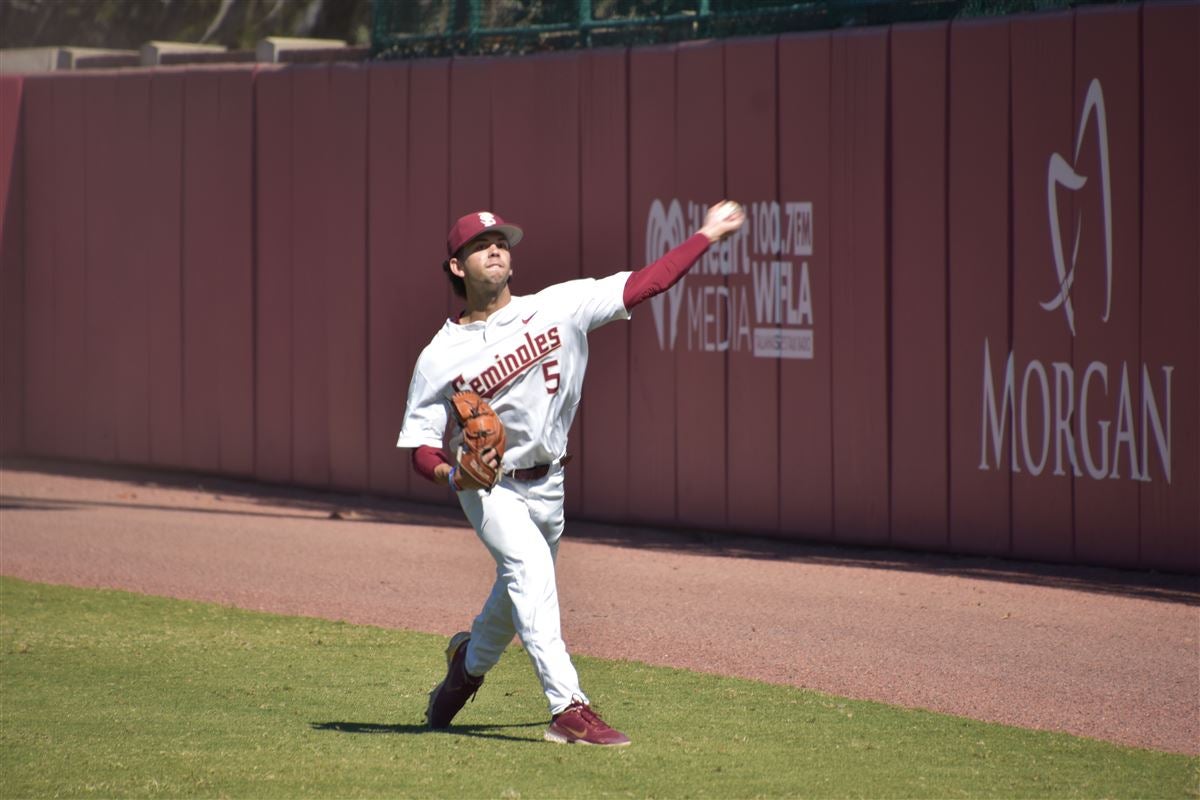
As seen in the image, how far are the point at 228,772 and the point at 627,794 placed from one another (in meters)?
1.29

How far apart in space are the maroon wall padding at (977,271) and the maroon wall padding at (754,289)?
1293 millimetres

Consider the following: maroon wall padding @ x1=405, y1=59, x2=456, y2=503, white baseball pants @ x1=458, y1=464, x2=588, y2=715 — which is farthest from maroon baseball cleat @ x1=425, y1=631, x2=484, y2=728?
maroon wall padding @ x1=405, y1=59, x2=456, y2=503

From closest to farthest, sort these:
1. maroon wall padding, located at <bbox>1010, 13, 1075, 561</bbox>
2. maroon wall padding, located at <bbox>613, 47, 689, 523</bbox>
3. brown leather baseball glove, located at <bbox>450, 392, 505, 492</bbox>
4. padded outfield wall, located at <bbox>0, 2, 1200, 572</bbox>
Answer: brown leather baseball glove, located at <bbox>450, 392, 505, 492</bbox>, padded outfield wall, located at <bbox>0, 2, 1200, 572</bbox>, maroon wall padding, located at <bbox>1010, 13, 1075, 561</bbox>, maroon wall padding, located at <bbox>613, 47, 689, 523</bbox>

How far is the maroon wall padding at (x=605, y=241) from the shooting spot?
12211mm

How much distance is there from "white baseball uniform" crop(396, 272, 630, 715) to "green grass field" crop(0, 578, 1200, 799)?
408 mm

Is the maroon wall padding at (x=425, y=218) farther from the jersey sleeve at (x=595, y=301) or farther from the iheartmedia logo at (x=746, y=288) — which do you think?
the jersey sleeve at (x=595, y=301)

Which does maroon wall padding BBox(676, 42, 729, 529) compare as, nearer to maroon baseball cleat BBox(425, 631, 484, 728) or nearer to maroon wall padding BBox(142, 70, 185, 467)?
maroon wall padding BBox(142, 70, 185, 467)

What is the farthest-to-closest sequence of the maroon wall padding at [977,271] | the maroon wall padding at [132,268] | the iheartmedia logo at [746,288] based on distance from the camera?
the maroon wall padding at [132,268] → the iheartmedia logo at [746,288] → the maroon wall padding at [977,271]

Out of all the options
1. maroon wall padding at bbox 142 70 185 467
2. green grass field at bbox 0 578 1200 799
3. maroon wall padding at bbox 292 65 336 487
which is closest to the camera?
green grass field at bbox 0 578 1200 799

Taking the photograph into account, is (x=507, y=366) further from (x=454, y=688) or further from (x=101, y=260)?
(x=101, y=260)

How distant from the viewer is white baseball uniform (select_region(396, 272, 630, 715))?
18.6 feet

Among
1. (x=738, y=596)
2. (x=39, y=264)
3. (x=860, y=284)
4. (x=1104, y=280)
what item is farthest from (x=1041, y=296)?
(x=39, y=264)

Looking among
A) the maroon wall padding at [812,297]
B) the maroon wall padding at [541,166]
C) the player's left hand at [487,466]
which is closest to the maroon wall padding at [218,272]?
the maroon wall padding at [541,166]

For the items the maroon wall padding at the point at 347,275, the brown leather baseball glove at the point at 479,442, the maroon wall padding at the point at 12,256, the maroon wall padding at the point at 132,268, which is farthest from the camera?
the maroon wall padding at the point at 12,256
